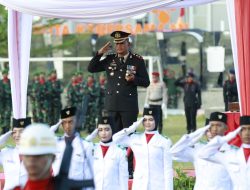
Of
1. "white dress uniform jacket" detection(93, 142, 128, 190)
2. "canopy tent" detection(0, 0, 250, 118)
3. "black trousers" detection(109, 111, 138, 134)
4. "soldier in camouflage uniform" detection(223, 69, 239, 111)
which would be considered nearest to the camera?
"canopy tent" detection(0, 0, 250, 118)

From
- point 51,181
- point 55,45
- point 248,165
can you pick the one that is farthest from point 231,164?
point 55,45

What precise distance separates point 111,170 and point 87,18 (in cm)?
162

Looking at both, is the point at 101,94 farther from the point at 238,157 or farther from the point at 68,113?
the point at 238,157

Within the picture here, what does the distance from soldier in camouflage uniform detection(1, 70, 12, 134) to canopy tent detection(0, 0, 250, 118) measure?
39.9 ft

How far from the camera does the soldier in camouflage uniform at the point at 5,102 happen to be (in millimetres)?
24513

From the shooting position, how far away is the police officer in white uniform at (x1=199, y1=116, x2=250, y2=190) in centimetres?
980

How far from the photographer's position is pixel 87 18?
1154 centimetres

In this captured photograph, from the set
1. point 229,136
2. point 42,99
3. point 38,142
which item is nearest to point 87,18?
point 229,136

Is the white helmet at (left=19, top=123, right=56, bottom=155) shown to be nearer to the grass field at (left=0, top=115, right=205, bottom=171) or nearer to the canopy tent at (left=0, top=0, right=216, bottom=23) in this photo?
the canopy tent at (left=0, top=0, right=216, bottom=23)

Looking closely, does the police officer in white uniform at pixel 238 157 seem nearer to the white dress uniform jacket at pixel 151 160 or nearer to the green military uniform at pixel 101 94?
the white dress uniform jacket at pixel 151 160

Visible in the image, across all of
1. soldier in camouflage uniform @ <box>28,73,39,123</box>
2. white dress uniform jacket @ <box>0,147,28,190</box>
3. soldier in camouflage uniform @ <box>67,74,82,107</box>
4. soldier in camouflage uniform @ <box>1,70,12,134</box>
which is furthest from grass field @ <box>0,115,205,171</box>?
white dress uniform jacket @ <box>0,147,28,190</box>

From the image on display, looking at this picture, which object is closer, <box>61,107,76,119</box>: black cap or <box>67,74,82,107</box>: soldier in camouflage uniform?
<box>61,107,76,119</box>: black cap

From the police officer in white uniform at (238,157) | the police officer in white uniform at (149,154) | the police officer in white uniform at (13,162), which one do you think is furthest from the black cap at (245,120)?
the police officer in white uniform at (13,162)

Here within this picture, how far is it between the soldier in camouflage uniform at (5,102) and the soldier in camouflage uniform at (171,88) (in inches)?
208
